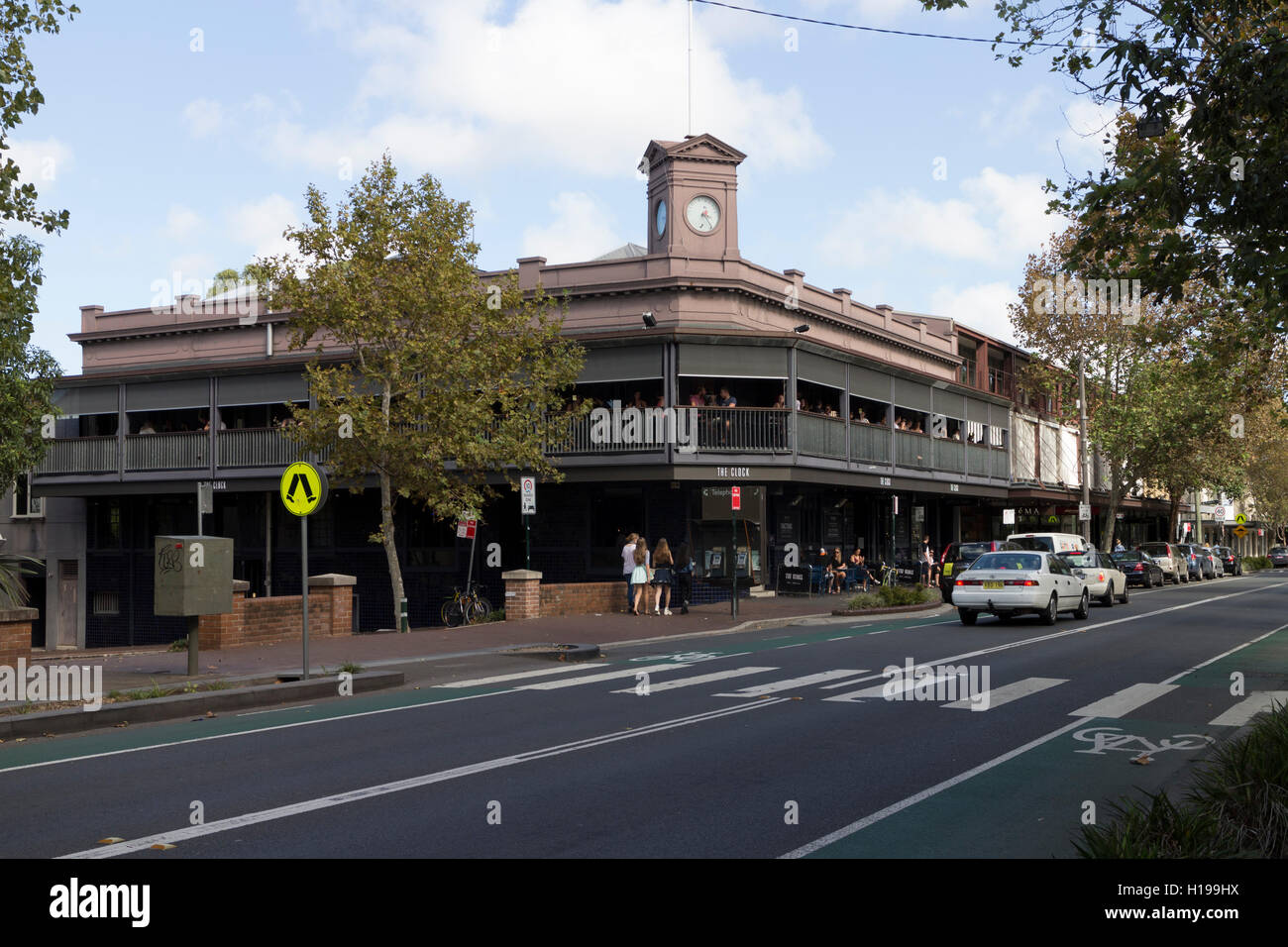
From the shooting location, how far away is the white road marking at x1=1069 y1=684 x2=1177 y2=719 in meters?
11.9

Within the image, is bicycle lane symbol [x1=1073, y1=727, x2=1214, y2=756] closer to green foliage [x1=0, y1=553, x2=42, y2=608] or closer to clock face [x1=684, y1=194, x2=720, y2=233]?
green foliage [x1=0, y1=553, x2=42, y2=608]

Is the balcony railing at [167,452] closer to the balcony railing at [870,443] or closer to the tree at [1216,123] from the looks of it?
the balcony railing at [870,443]

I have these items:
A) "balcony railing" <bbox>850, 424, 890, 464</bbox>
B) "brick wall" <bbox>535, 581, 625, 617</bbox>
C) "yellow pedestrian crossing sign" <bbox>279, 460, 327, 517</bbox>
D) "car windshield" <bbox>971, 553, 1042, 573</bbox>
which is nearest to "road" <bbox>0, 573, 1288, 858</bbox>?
"yellow pedestrian crossing sign" <bbox>279, 460, 327, 517</bbox>

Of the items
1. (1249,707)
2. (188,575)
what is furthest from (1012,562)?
(188,575)

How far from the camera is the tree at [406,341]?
24969mm

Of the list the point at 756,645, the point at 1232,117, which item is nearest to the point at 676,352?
the point at 756,645

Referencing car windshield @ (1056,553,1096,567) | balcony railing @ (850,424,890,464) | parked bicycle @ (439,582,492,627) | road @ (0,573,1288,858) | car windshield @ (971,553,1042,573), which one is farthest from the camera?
balcony railing @ (850,424,890,464)

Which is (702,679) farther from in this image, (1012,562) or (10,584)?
(1012,562)

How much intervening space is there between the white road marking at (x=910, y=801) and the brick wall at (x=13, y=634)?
1065 cm

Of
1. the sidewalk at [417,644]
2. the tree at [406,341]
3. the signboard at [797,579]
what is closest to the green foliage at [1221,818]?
the sidewalk at [417,644]

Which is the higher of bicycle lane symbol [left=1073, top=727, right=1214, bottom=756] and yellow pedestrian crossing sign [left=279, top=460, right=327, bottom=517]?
yellow pedestrian crossing sign [left=279, top=460, right=327, bottom=517]

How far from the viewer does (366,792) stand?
815 centimetres

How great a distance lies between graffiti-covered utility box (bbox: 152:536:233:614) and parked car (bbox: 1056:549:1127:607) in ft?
69.5

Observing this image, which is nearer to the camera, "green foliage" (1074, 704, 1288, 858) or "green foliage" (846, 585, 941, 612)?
"green foliage" (1074, 704, 1288, 858)
